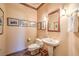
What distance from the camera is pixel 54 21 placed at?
177cm

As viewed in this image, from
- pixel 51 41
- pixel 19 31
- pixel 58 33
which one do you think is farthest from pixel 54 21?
pixel 19 31

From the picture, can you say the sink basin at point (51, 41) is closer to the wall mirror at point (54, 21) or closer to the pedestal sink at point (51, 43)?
the pedestal sink at point (51, 43)

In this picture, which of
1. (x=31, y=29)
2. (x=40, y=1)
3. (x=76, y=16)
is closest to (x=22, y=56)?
(x=31, y=29)

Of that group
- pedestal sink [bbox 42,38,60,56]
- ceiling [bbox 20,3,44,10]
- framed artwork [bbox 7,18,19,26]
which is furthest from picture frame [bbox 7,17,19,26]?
pedestal sink [bbox 42,38,60,56]

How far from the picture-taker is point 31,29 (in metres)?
1.79

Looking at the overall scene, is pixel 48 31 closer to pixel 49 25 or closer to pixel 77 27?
pixel 49 25

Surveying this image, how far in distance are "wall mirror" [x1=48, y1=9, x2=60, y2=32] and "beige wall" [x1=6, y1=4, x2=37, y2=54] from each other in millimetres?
262

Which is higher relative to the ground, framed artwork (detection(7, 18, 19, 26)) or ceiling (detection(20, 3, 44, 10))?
ceiling (detection(20, 3, 44, 10))

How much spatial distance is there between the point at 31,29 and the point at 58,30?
47 cm

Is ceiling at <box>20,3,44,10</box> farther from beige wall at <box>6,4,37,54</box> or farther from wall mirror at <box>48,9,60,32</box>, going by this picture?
wall mirror at <box>48,9,60,32</box>

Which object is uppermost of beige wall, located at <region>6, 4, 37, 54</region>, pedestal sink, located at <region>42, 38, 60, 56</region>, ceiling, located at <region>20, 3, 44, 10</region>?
ceiling, located at <region>20, 3, 44, 10</region>

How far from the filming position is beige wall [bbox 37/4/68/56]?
1.73 meters

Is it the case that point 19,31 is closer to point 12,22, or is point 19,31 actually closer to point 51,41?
point 12,22

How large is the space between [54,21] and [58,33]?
221mm
